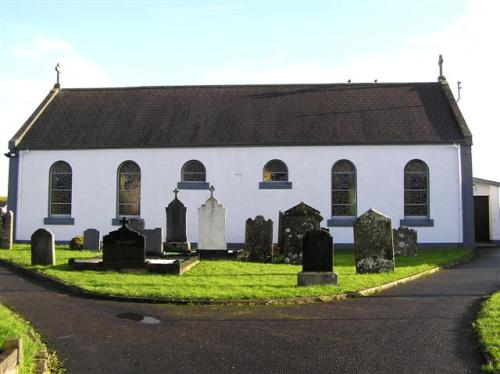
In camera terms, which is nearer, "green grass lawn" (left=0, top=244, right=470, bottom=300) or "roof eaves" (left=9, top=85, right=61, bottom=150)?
"green grass lawn" (left=0, top=244, right=470, bottom=300)

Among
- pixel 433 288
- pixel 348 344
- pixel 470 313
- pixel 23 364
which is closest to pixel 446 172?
pixel 433 288

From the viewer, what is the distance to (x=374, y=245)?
45.2 ft

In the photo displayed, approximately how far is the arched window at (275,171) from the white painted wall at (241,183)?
0.26 m

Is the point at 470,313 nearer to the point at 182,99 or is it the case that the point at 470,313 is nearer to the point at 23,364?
the point at 23,364

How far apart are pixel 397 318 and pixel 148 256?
411 inches

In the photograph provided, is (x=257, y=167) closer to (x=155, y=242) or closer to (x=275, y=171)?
(x=275, y=171)

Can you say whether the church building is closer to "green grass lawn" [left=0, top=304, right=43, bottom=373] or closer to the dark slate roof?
the dark slate roof

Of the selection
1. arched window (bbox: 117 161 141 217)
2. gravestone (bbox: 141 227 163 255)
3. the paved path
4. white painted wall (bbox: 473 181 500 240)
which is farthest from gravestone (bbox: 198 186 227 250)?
white painted wall (bbox: 473 181 500 240)

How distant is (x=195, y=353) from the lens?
20.9 ft

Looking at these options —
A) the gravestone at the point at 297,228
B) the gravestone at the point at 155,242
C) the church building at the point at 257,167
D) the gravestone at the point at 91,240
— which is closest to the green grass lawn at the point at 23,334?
the gravestone at the point at 155,242

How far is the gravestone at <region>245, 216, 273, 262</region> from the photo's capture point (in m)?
17.2

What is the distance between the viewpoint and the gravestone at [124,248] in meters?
13.5

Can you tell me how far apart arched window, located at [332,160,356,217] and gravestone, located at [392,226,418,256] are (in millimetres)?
4293

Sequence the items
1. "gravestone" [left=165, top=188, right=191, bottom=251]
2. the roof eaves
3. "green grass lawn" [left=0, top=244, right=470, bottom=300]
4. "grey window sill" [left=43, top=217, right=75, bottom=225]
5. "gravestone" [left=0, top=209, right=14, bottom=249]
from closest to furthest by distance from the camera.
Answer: "green grass lawn" [left=0, top=244, right=470, bottom=300] → "gravestone" [left=165, top=188, right=191, bottom=251] → "gravestone" [left=0, top=209, right=14, bottom=249] → "grey window sill" [left=43, top=217, right=75, bottom=225] → the roof eaves
